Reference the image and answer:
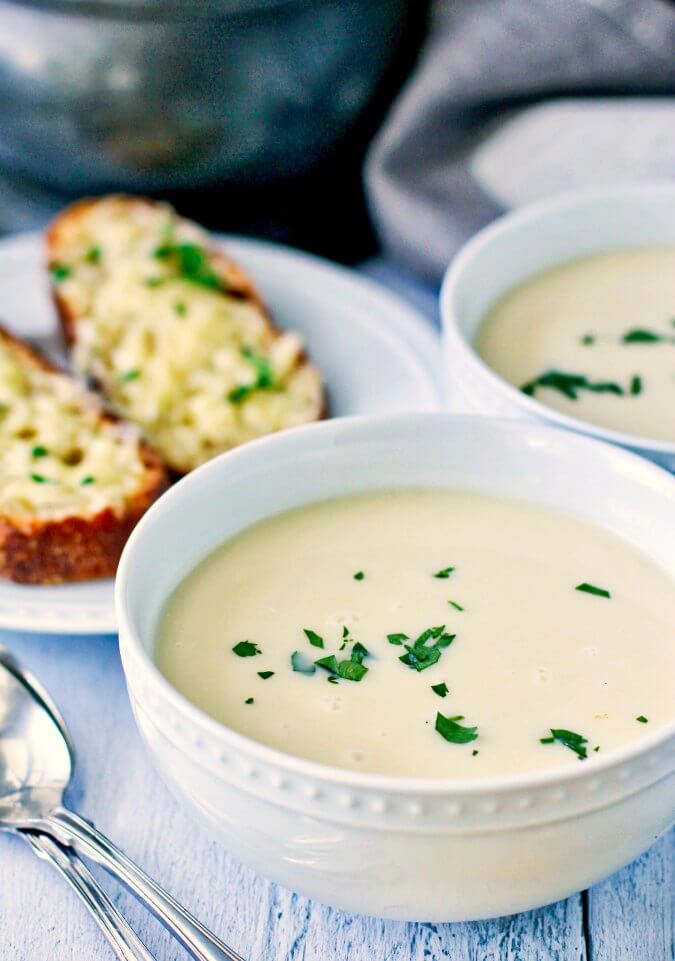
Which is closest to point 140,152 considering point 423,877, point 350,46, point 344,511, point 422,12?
point 350,46

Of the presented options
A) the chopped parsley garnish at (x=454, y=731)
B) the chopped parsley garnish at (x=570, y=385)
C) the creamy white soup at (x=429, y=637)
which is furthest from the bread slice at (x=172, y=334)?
the chopped parsley garnish at (x=454, y=731)

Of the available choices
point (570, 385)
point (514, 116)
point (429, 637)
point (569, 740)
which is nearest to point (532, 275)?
point (570, 385)

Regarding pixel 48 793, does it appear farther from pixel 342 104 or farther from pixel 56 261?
pixel 342 104

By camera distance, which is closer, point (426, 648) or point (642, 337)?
point (426, 648)

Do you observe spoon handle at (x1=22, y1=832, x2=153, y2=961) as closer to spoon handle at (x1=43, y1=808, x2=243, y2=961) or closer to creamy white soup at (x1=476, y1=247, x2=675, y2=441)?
spoon handle at (x1=43, y1=808, x2=243, y2=961)

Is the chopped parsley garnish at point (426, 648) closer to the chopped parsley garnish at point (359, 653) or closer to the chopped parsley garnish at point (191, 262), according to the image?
the chopped parsley garnish at point (359, 653)

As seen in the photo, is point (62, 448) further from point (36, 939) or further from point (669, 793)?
point (669, 793)

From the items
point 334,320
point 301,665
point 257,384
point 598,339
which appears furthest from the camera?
point 334,320
